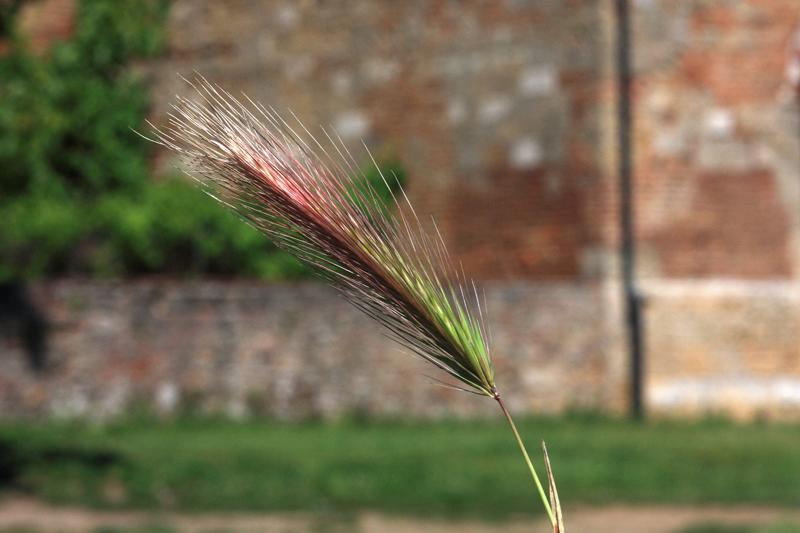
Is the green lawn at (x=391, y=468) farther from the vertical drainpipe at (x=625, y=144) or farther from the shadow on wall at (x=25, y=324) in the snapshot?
the vertical drainpipe at (x=625, y=144)

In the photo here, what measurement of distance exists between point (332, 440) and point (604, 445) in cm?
266

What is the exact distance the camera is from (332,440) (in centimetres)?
1341

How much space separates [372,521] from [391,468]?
172 centimetres

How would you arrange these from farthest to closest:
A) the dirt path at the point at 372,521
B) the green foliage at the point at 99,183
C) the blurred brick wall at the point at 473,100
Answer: the green foliage at the point at 99,183 → the blurred brick wall at the point at 473,100 → the dirt path at the point at 372,521

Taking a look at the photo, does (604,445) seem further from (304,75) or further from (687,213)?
(304,75)

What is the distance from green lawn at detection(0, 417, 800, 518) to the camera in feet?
33.6

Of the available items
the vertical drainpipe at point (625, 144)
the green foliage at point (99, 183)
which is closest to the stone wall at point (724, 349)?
the vertical drainpipe at point (625, 144)

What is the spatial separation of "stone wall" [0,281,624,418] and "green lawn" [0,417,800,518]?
1175 millimetres

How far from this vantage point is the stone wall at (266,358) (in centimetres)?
1533

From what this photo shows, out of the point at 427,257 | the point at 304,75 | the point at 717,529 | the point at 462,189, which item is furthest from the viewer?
the point at 304,75

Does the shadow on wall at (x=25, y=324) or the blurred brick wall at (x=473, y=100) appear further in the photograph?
the blurred brick wall at (x=473, y=100)

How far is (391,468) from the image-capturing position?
11.1 metres

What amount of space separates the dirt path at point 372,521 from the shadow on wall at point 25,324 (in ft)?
18.7

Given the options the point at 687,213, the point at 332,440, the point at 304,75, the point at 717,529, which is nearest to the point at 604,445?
the point at 332,440
